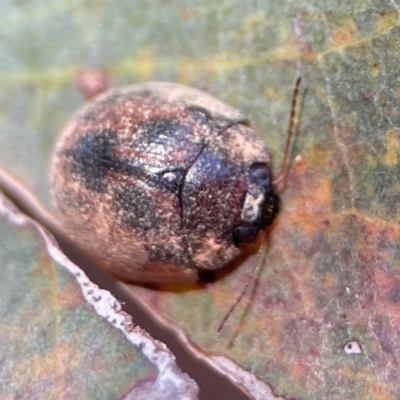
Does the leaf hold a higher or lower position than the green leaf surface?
lower

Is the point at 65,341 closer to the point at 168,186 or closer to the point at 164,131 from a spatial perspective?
the point at 168,186

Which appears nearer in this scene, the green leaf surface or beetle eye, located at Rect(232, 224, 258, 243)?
the green leaf surface

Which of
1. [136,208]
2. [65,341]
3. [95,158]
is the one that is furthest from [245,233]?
[65,341]

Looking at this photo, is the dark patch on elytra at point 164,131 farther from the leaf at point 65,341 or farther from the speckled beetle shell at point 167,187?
the leaf at point 65,341

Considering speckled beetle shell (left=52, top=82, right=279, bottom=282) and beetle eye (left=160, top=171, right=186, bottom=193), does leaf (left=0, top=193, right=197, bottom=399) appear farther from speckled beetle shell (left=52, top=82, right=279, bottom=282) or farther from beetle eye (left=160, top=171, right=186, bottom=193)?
beetle eye (left=160, top=171, right=186, bottom=193)

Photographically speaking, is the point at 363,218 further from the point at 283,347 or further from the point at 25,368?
the point at 25,368

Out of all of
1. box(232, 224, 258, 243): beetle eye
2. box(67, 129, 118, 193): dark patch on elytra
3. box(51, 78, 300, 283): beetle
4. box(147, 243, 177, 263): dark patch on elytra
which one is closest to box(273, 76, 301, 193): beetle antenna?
box(51, 78, 300, 283): beetle

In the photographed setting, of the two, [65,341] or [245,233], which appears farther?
[245,233]

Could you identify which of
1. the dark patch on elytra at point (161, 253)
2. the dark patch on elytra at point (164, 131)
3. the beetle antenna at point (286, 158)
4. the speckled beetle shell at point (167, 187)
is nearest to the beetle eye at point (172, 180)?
the speckled beetle shell at point (167, 187)

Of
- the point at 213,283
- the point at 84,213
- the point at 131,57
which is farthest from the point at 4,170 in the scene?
the point at 213,283

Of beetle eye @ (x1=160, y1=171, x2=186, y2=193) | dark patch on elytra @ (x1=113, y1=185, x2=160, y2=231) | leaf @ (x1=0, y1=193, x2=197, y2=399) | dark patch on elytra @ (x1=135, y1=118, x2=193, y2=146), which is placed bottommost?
leaf @ (x1=0, y1=193, x2=197, y2=399)
